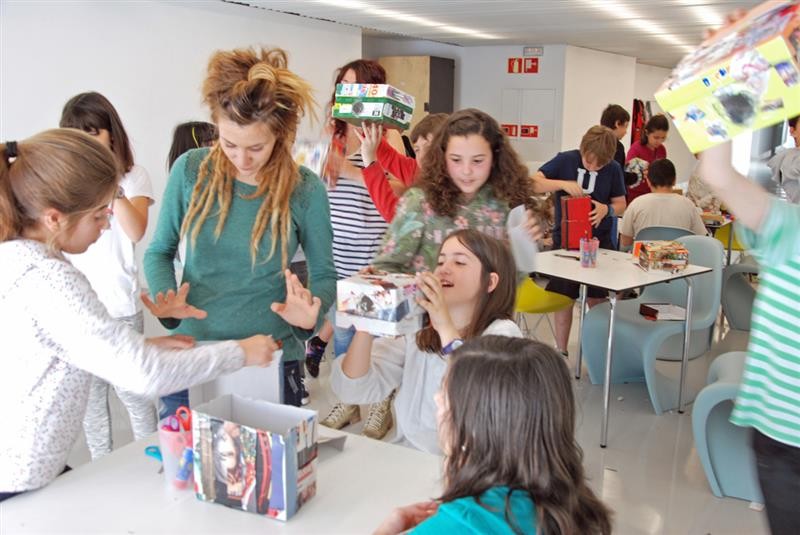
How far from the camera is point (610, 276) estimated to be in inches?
156

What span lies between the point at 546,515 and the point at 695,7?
265 inches

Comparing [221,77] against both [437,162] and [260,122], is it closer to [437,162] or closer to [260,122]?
[260,122]

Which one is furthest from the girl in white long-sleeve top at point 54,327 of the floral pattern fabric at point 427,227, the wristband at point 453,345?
the floral pattern fabric at point 427,227

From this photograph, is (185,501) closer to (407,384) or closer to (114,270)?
(407,384)

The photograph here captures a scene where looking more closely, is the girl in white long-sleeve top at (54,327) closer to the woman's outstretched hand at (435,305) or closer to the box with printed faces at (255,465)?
the box with printed faces at (255,465)

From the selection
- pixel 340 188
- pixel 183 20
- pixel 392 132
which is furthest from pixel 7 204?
pixel 183 20

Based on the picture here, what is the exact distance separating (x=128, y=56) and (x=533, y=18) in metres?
4.13

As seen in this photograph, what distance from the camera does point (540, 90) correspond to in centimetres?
1105

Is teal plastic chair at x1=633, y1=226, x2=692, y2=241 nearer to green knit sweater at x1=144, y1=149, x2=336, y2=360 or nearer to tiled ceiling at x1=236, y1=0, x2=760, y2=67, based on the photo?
tiled ceiling at x1=236, y1=0, x2=760, y2=67

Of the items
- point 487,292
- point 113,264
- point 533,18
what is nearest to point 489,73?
point 533,18

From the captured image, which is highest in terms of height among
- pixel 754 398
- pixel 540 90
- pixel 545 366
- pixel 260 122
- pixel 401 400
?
pixel 540 90

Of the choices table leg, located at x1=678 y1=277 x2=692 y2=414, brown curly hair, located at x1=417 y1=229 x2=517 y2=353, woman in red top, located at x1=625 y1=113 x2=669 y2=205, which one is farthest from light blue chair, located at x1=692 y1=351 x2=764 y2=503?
woman in red top, located at x1=625 y1=113 x2=669 y2=205

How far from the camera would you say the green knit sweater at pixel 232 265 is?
1.99 meters

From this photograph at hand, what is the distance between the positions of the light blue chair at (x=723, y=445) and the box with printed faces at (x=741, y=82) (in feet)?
6.79
